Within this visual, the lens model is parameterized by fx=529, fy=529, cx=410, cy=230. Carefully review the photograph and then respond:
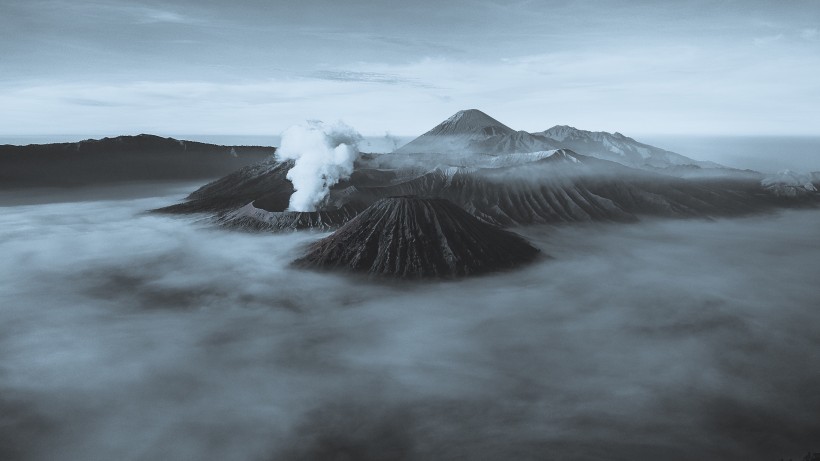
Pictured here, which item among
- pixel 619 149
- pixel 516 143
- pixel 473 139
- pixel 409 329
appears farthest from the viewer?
pixel 619 149

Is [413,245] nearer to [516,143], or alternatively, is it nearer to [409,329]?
[409,329]

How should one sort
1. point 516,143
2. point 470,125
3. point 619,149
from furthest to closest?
1. point 619,149
2. point 470,125
3. point 516,143

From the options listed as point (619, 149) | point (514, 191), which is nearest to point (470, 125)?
point (619, 149)

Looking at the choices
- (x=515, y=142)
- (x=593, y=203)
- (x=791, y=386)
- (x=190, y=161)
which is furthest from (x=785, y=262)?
(x=190, y=161)

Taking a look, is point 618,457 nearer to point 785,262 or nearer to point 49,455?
point 49,455

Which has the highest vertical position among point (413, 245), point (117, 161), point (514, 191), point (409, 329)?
point (117, 161)

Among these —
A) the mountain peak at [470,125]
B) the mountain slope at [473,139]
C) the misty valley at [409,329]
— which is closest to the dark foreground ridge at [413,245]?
the misty valley at [409,329]

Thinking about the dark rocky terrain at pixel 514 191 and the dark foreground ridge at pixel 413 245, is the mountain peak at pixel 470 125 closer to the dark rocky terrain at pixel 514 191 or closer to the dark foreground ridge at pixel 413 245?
the dark rocky terrain at pixel 514 191

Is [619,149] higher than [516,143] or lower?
higher
